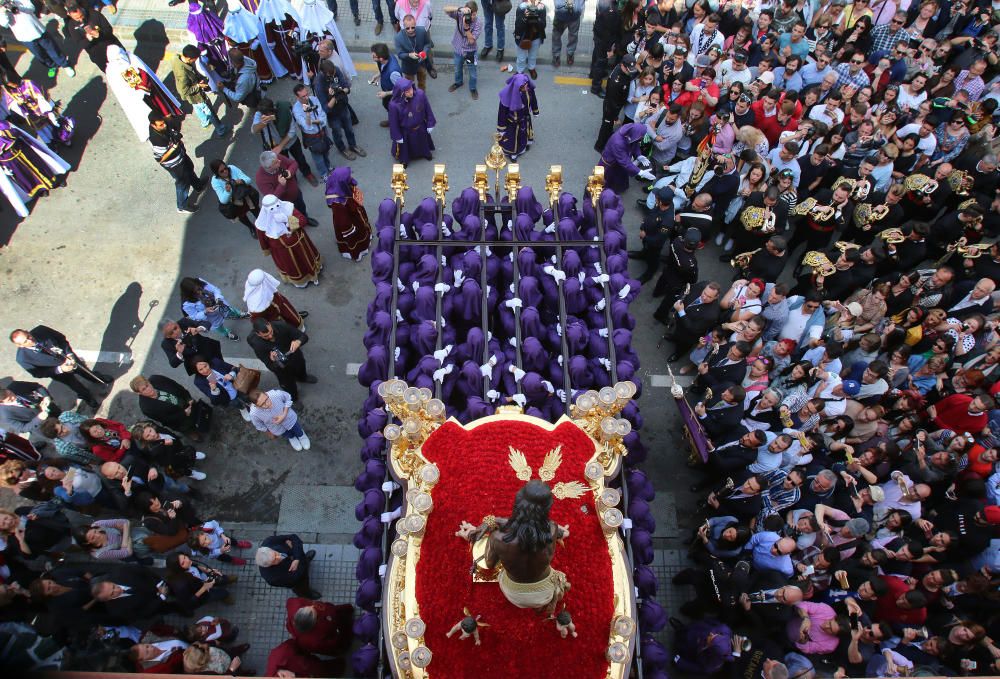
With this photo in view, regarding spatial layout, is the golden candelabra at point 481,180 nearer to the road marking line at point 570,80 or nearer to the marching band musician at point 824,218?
the marching band musician at point 824,218

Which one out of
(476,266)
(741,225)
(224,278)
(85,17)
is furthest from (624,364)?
(85,17)

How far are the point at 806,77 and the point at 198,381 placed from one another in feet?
39.2

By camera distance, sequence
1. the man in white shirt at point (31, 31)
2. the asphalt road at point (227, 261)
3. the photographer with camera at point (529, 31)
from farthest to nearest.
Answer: the photographer with camera at point (529, 31) → the man in white shirt at point (31, 31) → the asphalt road at point (227, 261)

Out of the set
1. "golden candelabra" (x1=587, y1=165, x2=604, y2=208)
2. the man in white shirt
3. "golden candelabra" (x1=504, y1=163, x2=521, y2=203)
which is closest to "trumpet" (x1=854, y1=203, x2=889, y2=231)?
"golden candelabra" (x1=587, y1=165, x2=604, y2=208)

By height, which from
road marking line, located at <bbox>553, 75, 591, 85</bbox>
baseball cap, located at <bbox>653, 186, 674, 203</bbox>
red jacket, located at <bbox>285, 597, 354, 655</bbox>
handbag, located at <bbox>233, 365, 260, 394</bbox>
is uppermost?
road marking line, located at <bbox>553, 75, 591, 85</bbox>

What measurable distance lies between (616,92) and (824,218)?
14.4 ft

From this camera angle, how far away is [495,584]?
17.6 ft

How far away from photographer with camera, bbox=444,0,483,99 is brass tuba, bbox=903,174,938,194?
8.33 meters

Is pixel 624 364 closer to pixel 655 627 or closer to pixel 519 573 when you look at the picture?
pixel 655 627

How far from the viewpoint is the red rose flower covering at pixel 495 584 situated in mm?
5175

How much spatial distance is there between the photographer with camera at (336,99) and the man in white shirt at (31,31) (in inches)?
233

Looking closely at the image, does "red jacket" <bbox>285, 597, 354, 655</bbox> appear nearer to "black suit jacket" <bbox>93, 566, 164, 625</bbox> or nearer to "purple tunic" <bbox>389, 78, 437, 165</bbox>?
"black suit jacket" <bbox>93, 566, 164, 625</bbox>

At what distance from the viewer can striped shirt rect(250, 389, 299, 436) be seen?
771 cm

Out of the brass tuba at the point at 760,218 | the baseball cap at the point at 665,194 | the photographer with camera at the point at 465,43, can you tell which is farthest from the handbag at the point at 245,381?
the photographer with camera at the point at 465,43
